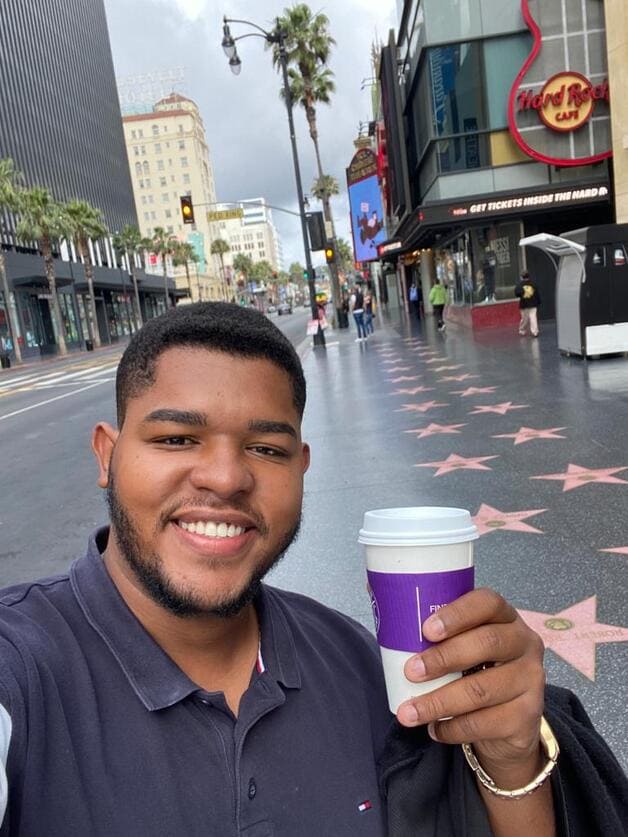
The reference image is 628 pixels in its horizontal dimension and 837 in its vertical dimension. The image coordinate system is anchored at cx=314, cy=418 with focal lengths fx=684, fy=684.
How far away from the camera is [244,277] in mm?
133250

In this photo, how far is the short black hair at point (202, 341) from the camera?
1476mm

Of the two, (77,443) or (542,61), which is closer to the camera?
(77,443)

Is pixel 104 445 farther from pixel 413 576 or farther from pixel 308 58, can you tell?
pixel 308 58

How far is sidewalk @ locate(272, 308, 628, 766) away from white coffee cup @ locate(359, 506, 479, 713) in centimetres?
187

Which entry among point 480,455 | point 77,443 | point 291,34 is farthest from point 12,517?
point 291,34

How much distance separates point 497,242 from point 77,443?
16.7 meters

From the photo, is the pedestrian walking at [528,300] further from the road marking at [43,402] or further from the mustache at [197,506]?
the mustache at [197,506]

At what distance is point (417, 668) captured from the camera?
44.6 inches

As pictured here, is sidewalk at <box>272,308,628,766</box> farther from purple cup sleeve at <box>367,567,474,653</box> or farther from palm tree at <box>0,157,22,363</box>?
palm tree at <box>0,157,22,363</box>

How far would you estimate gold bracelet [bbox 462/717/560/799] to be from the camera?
4.08ft

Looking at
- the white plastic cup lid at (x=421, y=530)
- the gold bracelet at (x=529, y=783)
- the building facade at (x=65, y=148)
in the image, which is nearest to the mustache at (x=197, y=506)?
the white plastic cup lid at (x=421, y=530)

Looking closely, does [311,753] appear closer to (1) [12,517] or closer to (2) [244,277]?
(1) [12,517]

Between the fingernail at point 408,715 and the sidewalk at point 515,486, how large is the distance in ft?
6.15

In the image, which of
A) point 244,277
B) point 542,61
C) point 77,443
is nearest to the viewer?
point 77,443
